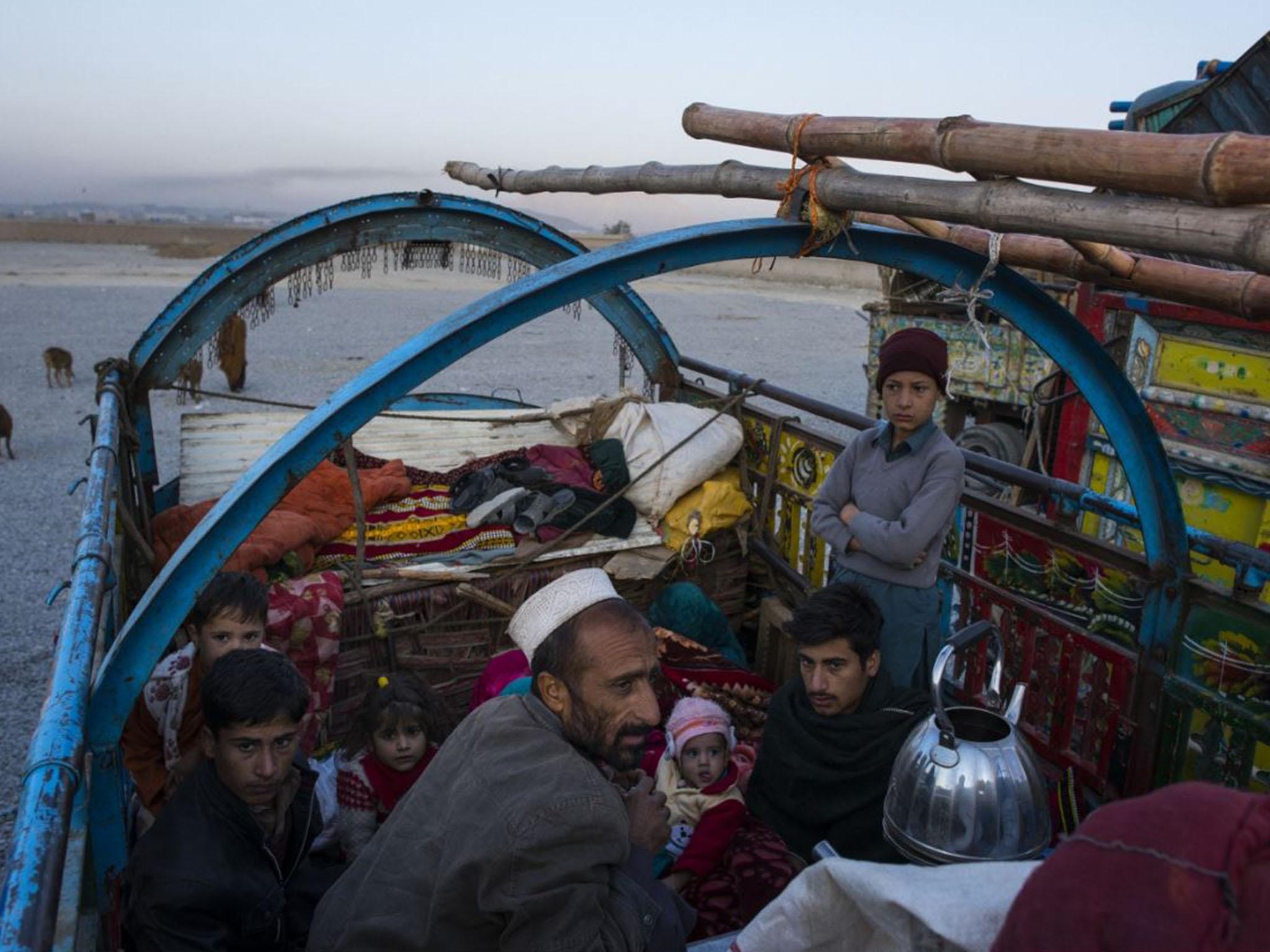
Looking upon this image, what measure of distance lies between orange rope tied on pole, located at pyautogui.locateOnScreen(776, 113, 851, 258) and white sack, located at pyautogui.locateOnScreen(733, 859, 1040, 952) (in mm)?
1813

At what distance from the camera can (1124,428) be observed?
3.24 metres

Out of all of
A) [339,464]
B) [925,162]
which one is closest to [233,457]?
[339,464]

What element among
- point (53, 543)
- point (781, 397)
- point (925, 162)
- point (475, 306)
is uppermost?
point (925, 162)

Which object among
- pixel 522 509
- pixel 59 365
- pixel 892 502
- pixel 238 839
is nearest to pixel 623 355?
pixel 522 509

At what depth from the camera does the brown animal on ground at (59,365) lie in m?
15.6

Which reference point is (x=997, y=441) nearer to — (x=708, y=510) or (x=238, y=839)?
(x=708, y=510)

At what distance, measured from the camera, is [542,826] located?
167 centimetres

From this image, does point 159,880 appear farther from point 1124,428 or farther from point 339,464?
point 339,464

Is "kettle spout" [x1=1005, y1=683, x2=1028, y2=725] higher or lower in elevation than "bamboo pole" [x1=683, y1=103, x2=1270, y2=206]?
lower

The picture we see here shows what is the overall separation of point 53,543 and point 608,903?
27.8 feet

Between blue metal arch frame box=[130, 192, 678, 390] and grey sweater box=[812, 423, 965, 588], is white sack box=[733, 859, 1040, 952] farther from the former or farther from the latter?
blue metal arch frame box=[130, 192, 678, 390]

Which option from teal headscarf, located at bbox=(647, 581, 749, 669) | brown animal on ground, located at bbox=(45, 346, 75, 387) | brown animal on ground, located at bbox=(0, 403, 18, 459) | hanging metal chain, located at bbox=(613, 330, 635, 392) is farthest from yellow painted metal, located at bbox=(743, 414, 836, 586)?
brown animal on ground, located at bbox=(45, 346, 75, 387)

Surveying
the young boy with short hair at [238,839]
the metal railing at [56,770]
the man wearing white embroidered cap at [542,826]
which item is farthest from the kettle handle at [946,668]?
the young boy with short hair at [238,839]

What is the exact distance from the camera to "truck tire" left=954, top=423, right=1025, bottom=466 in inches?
361
